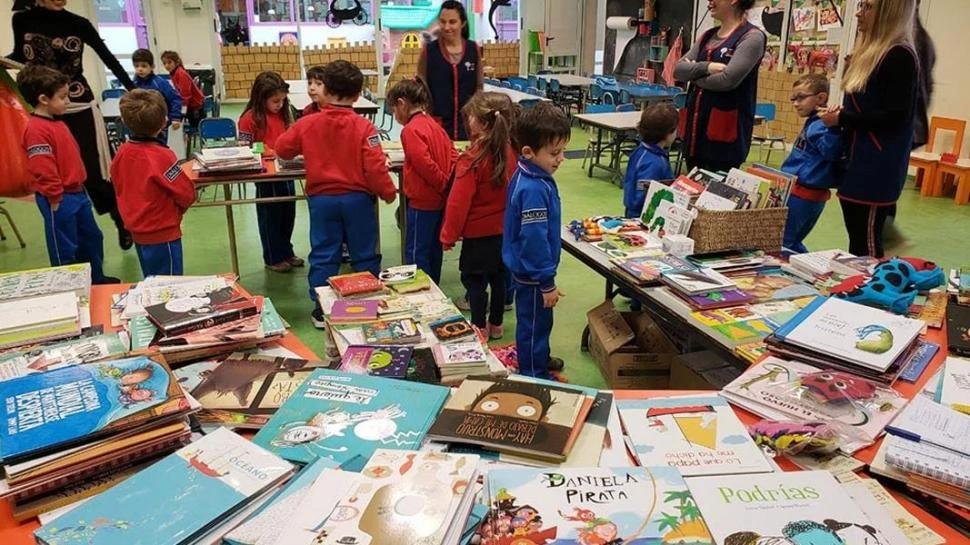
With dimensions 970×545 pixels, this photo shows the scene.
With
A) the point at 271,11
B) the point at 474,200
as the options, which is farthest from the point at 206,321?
the point at 271,11

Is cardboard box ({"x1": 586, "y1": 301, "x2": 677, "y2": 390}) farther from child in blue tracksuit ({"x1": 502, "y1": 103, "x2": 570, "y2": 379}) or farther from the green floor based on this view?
child in blue tracksuit ({"x1": 502, "y1": 103, "x2": 570, "y2": 379})

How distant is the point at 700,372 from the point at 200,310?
1.75 metres

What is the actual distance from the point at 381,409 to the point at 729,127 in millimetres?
2683

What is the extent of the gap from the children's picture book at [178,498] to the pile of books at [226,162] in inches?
102

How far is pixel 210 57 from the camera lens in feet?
39.5

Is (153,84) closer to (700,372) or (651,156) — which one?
(651,156)

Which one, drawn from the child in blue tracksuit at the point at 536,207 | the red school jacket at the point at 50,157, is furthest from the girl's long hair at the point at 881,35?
the red school jacket at the point at 50,157

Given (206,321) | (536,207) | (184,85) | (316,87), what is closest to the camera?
(206,321)

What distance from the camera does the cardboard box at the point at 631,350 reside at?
296cm

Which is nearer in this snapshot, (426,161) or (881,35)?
(881,35)

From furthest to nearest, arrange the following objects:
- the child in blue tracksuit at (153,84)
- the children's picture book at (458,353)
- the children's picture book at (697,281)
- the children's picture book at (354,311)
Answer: the child in blue tracksuit at (153,84) → the children's picture book at (697,281) → the children's picture book at (354,311) → the children's picture book at (458,353)

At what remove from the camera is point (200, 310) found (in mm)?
1897

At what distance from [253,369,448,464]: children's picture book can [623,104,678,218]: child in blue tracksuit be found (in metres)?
2.13

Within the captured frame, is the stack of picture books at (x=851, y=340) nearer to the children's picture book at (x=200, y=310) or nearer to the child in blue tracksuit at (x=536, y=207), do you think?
the child in blue tracksuit at (x=536, y=207)
